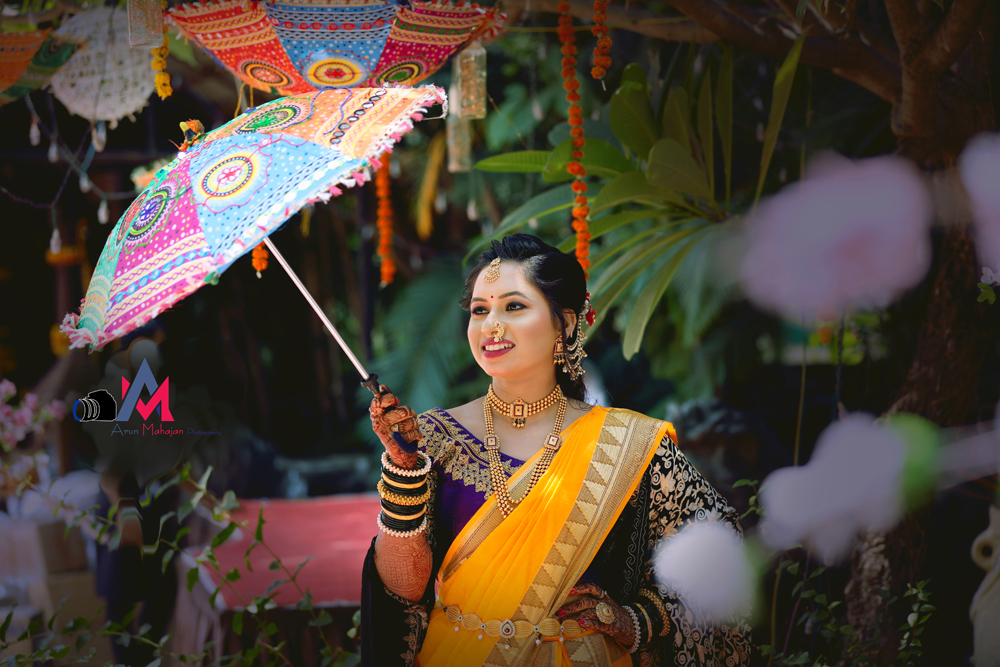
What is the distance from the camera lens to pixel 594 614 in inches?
65.1

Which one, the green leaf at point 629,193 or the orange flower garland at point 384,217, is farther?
the orange flower garland at point 384,217

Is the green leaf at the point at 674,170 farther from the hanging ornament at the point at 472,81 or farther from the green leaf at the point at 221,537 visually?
the green leaf at the point at 221,537

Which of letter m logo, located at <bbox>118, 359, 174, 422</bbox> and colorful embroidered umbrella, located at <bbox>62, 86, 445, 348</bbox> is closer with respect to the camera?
colorful embroidered umbrella, located at <bbox>62, 86, 445, 348</bbox>

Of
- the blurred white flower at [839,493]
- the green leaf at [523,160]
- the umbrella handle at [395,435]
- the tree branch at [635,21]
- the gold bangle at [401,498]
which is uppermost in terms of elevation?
the tree branch at [635,21]

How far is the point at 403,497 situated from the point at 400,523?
0.21ft

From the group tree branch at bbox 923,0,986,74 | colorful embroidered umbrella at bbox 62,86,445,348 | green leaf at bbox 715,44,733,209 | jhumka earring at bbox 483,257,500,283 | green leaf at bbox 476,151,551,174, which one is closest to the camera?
colorful embroidered umbrella at bbox 62,86,445,348

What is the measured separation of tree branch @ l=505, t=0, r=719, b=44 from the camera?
262 centimetres

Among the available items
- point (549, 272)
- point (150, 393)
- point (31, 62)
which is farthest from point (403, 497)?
point (31, 62)

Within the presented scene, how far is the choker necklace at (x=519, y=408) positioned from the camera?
1.78 metres

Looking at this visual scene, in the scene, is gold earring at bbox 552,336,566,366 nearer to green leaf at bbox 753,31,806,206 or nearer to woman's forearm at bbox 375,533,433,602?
woman's forearm at bbox 375,533,433,602

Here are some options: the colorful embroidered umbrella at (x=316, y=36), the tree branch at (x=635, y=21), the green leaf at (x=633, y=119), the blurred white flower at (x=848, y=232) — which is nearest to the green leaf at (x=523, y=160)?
the green leaf at (x=633, y=119)

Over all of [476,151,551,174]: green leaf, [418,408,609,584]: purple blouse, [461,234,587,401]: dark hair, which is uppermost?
[476,151,551,174]: green leaf

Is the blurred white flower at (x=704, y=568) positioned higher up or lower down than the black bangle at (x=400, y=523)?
lower down

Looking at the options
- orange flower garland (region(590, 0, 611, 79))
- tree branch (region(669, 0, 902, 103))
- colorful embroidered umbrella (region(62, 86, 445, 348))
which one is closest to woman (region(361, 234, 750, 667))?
colorful embroidered umbrella (region(62, 86, 445, 348))
